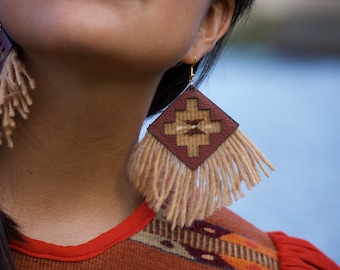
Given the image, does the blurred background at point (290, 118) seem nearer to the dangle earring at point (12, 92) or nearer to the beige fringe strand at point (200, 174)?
the beige fringe strand at point (200, 174)

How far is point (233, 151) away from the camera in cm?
210

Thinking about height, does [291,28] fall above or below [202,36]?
above

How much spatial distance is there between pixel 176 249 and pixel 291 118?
13.0ft

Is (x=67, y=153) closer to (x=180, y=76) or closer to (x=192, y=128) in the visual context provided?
(x=192, y=128)

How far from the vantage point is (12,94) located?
190 centimetres

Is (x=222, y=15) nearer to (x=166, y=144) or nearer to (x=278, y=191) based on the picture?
(x=166, y=144)

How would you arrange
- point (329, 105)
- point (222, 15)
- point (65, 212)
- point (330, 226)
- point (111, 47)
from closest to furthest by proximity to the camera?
point (111, 47), point (65, 212), point (222, 15), point (330, 226), point (329, 105)

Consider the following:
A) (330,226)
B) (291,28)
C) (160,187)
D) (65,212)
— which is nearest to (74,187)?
(65,212)

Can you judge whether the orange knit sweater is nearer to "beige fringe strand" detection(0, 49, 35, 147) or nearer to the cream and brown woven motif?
the cream and brown woven motif

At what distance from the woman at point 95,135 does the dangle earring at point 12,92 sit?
21 millimetres

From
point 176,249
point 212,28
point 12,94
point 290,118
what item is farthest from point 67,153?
point 290,118

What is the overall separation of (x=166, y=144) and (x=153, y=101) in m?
0.24

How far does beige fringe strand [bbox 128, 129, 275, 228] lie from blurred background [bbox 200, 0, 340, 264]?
37 centimetres

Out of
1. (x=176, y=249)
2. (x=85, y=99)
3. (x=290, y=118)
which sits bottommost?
(x=176, y=249)
